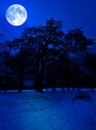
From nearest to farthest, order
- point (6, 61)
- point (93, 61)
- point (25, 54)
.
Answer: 1. point (25, 54)
2. point (6, 61)
3. point (93, 61)

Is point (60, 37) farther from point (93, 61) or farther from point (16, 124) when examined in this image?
point (16, 124)

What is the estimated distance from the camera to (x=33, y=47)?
37.1 metres

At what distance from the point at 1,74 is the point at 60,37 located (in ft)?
91.6

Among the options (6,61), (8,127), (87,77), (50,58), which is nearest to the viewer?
(8,127)

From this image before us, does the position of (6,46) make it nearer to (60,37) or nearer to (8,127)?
(60,37)

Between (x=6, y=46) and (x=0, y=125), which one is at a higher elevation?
(x=6, y=46)

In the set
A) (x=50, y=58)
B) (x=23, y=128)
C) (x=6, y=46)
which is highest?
(x=6, y=46)

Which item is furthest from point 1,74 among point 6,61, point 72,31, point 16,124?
point 16,124

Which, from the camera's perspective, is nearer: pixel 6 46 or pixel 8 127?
pixel 8 127

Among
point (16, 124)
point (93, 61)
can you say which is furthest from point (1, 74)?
point (16, 124)

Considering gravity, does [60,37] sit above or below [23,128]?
above

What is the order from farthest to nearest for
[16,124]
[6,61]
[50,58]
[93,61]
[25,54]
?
[93,61]
[6,61]
[25,54]
[50,58]
[16,124]

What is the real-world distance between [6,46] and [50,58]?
25.5 feet

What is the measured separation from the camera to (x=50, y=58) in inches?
1410
